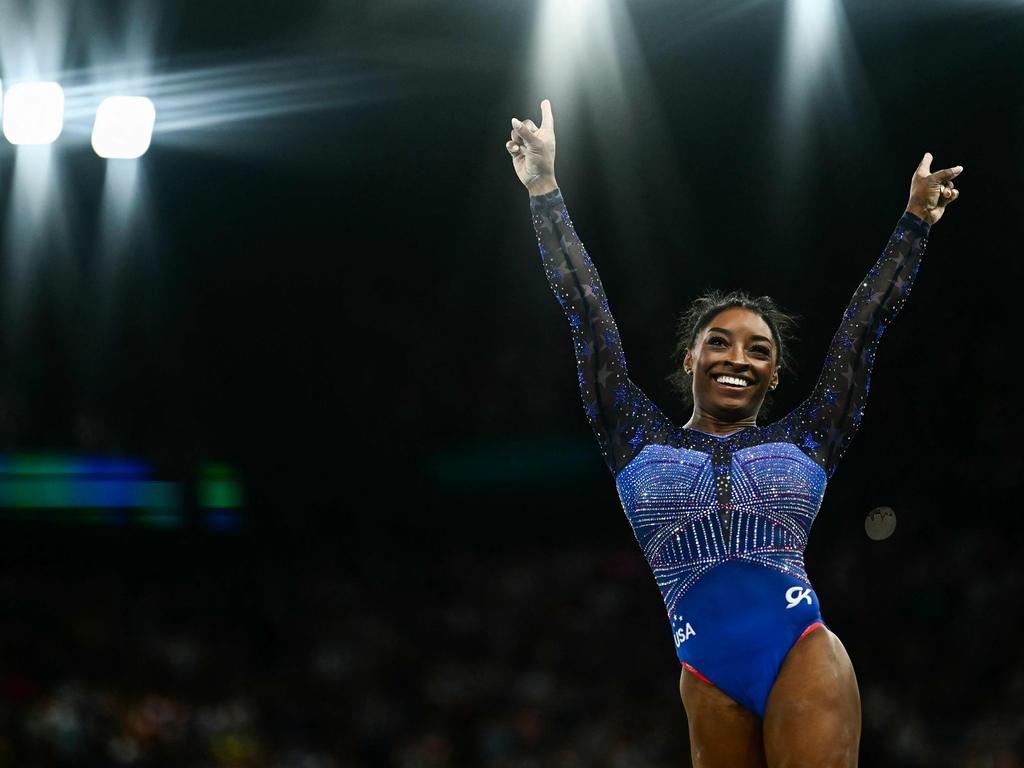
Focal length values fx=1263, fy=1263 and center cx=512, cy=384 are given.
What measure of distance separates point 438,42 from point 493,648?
3815 millimetres

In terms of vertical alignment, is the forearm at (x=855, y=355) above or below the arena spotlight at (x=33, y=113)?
below

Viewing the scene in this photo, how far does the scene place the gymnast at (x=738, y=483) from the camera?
254 cm

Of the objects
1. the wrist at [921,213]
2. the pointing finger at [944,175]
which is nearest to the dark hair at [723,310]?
the wrist at [921,213]

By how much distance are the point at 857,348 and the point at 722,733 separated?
958 millimetres

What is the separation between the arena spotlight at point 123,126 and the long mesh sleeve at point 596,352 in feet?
14.8

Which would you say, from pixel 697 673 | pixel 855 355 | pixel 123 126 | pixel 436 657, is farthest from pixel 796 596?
pixel 436 657

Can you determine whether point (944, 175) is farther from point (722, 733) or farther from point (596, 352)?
point (722, 733)

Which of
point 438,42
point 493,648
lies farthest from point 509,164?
point 493,648

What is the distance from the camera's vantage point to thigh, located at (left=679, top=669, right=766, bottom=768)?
8.45 ft

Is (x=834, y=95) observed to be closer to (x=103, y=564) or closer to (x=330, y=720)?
(x=330, y=720)

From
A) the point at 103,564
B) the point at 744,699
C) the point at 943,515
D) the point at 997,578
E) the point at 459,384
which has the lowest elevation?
the point at 744,699

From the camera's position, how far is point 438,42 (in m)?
6.89

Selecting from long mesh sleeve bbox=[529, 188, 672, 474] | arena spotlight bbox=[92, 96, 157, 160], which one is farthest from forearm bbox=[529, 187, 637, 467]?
arena spotlight bbox=[92, 96, 157, 160]

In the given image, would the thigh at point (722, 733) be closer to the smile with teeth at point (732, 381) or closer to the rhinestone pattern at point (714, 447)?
the rhinestone pattern at point (714, 447)
